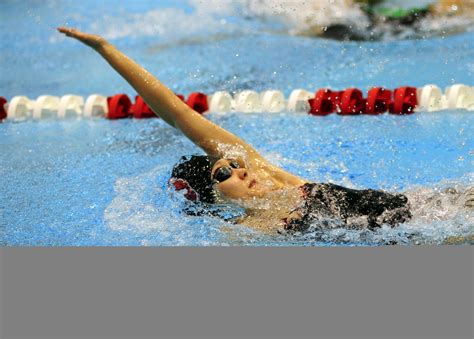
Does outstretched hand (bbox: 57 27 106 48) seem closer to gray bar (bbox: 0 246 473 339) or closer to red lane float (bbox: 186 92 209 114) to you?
gray bar (bbox: 0 246 473 339)

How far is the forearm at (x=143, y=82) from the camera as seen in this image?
2.19 m

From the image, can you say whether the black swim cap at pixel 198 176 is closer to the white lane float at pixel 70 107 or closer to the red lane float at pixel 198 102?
the red lane float at pixel 198 102

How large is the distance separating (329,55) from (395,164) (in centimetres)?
115

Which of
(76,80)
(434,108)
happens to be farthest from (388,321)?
(76,80)

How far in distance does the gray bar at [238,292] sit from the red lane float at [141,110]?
1.19 meters

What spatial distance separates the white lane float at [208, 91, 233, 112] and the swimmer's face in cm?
152

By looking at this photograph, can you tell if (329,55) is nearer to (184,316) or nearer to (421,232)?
(421,232)

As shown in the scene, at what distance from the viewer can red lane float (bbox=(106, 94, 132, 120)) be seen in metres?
3.72

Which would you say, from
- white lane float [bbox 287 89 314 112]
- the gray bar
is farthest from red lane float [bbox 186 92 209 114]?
the gray bar

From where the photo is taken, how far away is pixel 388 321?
213 centimetres

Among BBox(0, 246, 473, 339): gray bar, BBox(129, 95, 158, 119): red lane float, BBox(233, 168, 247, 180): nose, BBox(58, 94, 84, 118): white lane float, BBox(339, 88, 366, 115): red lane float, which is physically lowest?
BBox(0, 246, 473, 339): gray bar

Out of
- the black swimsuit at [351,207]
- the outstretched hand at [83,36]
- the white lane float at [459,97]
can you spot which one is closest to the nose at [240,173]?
the black swimsuit at [351,207]

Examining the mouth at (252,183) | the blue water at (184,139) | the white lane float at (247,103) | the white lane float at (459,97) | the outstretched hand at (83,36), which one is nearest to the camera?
the outstretched hand at (83,36)

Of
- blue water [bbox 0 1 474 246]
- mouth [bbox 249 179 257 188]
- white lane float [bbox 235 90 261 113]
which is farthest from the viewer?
white lane float [bbox 235 90 261 113]
